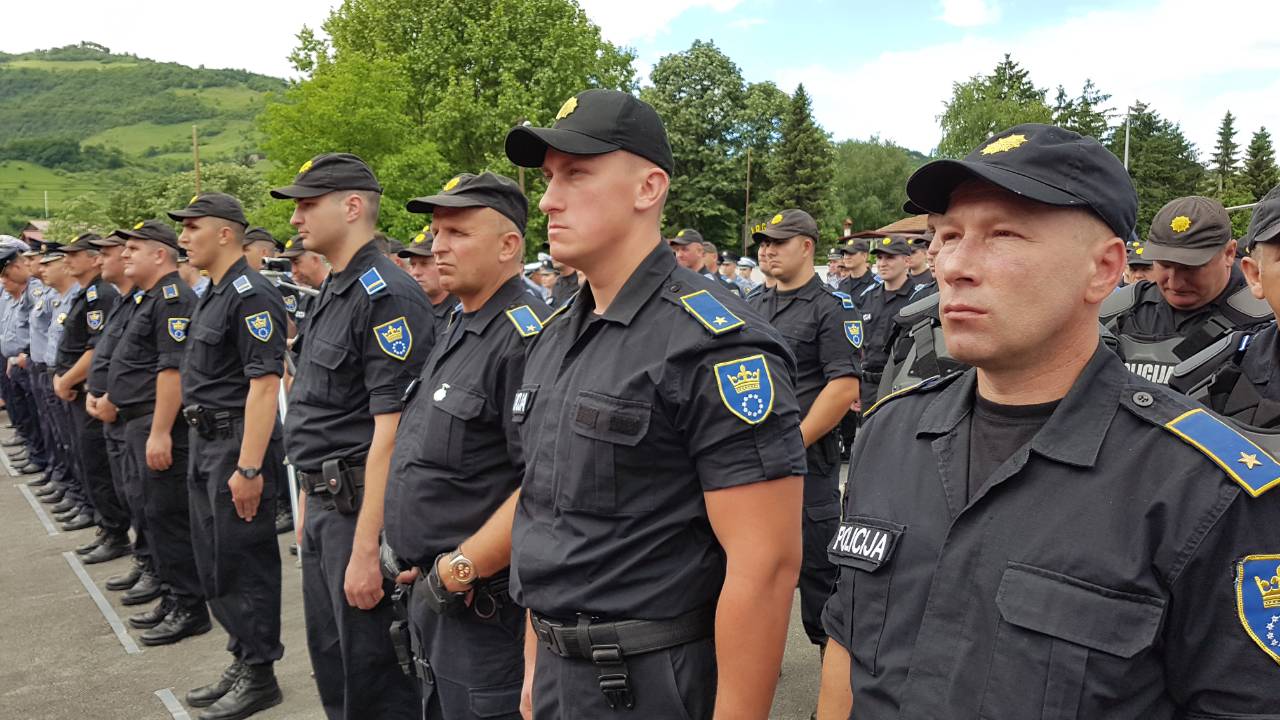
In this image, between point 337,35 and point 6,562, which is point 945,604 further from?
point 337,35

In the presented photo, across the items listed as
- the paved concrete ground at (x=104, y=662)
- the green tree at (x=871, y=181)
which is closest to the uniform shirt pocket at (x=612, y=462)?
the paved concrete ground at (x=104, y=662)

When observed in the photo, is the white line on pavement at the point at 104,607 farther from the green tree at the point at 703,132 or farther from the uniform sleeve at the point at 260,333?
the green tree at the point at 703,132

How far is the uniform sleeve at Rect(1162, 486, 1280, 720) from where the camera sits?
1219 mm

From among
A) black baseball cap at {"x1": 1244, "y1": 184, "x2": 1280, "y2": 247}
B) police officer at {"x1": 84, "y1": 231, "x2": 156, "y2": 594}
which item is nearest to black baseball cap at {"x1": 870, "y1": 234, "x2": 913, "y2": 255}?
black baseball cap at {"x1": 1244, "y1": 184, "x2": 1280, "y2": 247}

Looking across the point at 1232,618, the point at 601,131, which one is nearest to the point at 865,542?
the point at 1232,618

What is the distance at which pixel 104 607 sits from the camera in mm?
6453

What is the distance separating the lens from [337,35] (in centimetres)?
3181

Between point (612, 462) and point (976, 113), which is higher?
point (976, 113)

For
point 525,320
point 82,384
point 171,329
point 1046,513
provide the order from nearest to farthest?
point 1046,513 → point 525,320 → point 171,329 → point 82,384

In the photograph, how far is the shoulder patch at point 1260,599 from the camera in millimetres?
1215

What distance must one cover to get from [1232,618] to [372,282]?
3240 millimetres

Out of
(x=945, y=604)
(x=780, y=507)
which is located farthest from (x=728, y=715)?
(x=945, y=604)

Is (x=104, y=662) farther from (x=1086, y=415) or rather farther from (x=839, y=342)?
(x=1086, y=415)

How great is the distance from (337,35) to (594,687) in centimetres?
3374
